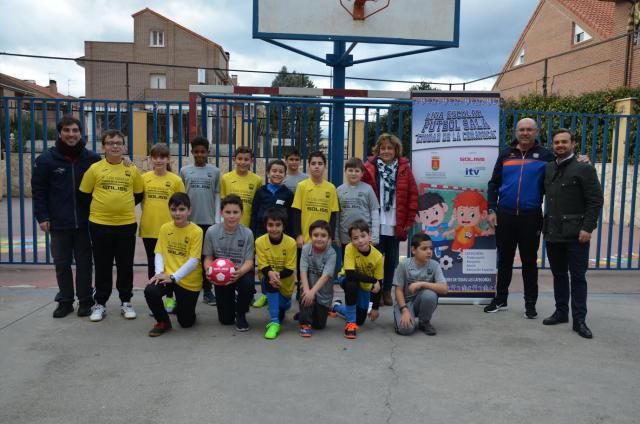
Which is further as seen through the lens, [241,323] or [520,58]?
[520,58]

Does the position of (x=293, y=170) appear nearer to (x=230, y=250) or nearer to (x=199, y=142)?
(x=199, y=142)

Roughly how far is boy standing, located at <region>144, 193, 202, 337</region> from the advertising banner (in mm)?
2391

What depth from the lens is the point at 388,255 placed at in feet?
18.6

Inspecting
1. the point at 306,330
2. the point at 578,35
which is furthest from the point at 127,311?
the point at 578,35

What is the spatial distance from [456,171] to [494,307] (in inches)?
57.5

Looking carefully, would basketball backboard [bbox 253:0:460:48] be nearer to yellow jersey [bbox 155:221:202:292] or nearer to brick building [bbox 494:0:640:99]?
yellow jersey [bbox 155:221:202:292]

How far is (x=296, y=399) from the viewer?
3.44m

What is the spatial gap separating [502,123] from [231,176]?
11.4 feet

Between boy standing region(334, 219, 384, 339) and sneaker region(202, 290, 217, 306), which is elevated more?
boy standing region(334, 219, 384, 339)

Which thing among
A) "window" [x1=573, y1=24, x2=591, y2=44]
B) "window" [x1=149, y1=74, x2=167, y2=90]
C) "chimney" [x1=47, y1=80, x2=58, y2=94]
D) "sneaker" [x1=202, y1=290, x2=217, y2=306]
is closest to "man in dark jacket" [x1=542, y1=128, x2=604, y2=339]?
"sneaker" [x1=202, y1=290, x2=217, y2=306]

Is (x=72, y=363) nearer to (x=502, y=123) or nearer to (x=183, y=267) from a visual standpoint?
(x=183, y=267)

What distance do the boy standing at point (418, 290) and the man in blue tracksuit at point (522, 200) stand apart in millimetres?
923

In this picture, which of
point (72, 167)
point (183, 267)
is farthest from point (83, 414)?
point (72, 167)

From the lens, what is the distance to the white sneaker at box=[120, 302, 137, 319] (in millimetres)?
5078
